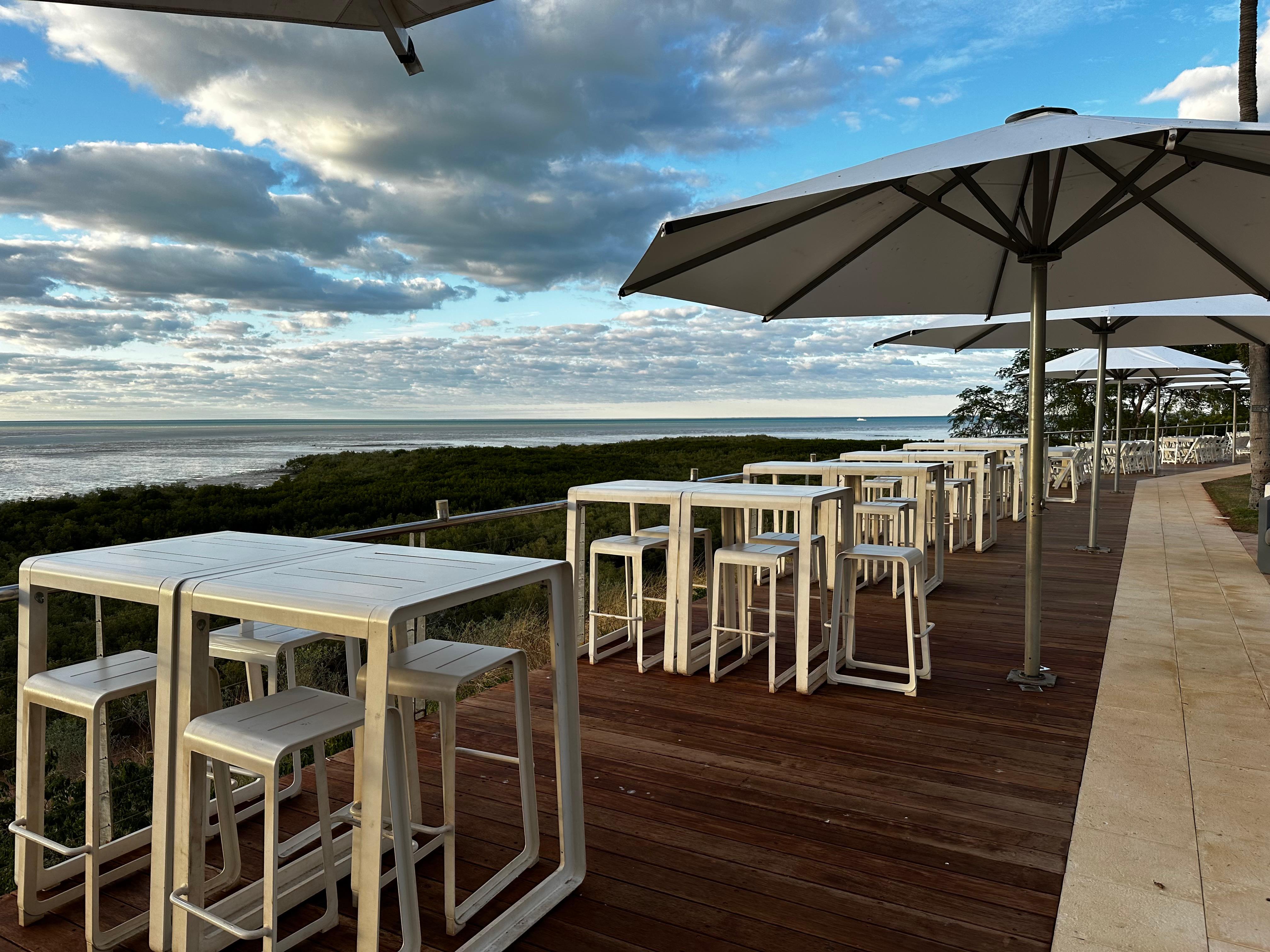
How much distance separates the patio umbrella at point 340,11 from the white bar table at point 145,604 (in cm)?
135

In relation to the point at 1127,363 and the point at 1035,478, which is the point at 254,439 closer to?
the point at 1127,363

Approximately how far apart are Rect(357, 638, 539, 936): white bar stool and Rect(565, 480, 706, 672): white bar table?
1.73 m

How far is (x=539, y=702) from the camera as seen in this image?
3570 mm

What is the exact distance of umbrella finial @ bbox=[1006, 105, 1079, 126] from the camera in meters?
3.18

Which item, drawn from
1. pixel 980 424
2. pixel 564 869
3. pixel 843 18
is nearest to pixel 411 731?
pixel 564 869

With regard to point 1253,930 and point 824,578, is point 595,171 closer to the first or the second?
point 824,578

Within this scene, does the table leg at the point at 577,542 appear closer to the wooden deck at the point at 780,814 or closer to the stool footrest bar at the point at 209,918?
the wooden deck at the point at 780,814

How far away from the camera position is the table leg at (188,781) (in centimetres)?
169

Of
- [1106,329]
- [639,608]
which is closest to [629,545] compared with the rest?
[639,608]

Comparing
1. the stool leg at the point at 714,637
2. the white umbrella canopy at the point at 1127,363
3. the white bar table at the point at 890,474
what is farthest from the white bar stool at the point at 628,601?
the white umbrella canopy at the point at 1127,363

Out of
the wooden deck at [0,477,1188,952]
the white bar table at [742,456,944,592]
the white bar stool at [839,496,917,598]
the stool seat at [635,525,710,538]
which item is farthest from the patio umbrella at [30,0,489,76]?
the white bar stool at [839,496,917,598]

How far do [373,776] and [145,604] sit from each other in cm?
75

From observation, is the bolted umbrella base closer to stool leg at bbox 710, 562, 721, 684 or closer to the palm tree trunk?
stool leg at bbox 710, 562, 721, 684

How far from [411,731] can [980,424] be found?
103ft
